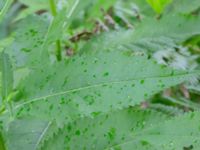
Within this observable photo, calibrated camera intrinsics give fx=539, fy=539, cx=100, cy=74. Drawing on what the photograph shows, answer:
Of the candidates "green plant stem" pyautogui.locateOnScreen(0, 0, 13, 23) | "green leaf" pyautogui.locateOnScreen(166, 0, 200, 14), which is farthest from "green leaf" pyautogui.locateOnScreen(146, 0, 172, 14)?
"green plant stem" pyautogui.locateOnScreen(0, 0, 13, 23)

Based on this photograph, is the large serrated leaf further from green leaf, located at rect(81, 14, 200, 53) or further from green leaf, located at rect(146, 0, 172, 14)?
green leaf, located at rect(146, 0, 172, 14)

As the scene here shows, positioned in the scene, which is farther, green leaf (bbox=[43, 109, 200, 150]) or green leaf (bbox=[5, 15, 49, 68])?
green leaf (bbox=[5, 15, 49, 68])

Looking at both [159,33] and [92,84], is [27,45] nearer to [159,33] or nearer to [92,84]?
[92,84]

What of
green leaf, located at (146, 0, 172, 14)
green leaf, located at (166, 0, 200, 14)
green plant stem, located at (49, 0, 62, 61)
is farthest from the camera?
green leaf, located at (166, 0, 200, 14)

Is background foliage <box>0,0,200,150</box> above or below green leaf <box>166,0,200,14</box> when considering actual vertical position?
above

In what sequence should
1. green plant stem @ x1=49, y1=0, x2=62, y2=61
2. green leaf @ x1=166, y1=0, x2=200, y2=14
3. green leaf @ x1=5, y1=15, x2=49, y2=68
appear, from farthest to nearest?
green leaf @ x1=166, y1=0, x2=200, y2=14 → green plant stem @ x1=49, y1=0, x2=62, y2=61 → green leaf @ x1=5, y1=15, x2=49, y2=68

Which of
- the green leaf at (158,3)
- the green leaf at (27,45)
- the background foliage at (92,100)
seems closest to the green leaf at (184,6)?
the green leaf at (158,3)

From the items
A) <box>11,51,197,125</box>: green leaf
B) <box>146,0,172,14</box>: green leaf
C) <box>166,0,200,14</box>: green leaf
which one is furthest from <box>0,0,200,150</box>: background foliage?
<box>166,0,200,14</box>: green leaf

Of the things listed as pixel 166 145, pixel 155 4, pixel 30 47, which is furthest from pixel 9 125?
pixel 155 4

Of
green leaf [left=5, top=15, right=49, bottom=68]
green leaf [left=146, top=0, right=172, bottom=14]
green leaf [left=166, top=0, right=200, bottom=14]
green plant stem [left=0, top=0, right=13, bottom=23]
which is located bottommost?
green leaf [left=166, top=0, right=200, bottom=14]
